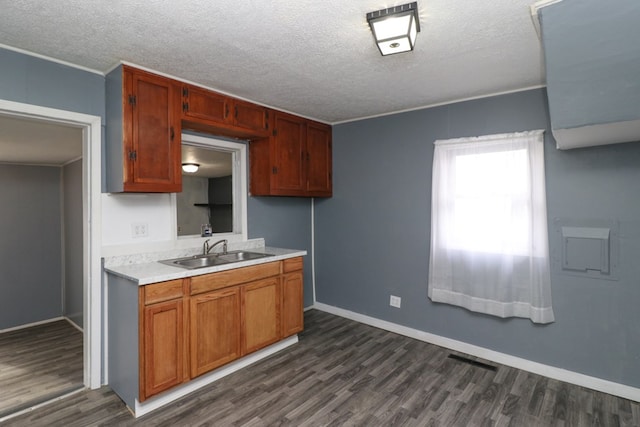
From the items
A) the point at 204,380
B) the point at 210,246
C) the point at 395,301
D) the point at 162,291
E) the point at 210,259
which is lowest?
the point at 204,380

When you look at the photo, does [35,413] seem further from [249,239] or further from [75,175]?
[75,175]

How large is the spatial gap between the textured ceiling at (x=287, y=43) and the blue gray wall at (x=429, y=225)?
485 mm

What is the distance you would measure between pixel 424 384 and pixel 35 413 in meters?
2.70

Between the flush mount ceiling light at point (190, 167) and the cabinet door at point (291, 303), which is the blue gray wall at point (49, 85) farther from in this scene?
the cabinet door at point (291, 303)

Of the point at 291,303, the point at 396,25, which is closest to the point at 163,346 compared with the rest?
the point at 291,303

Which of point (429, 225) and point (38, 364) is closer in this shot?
point (38, 364)

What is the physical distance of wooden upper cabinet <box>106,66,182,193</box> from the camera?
2.30 metres

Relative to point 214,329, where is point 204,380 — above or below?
below

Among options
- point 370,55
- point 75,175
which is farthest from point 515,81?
point 75,175

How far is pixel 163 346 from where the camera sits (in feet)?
Result: 7.38

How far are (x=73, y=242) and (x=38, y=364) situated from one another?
1.84 metres

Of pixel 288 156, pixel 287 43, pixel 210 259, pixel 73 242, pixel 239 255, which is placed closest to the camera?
pixel 287 43

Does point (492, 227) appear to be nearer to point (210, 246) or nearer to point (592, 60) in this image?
point (592, 60)

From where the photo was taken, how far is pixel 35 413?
2.21m
